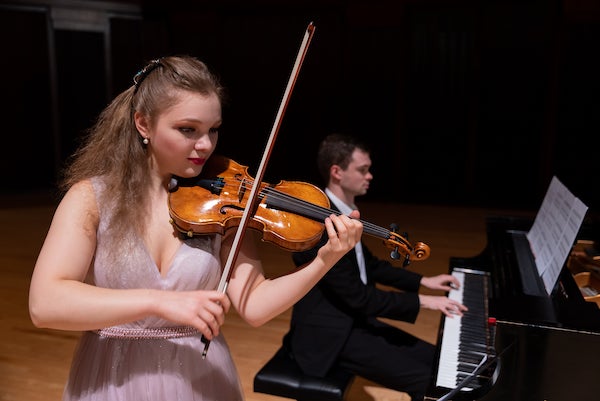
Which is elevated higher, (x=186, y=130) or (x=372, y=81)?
(x=372, y=81)

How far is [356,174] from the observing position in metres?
2.82

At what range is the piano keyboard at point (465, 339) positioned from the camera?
191 centimetres

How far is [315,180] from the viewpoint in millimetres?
8930

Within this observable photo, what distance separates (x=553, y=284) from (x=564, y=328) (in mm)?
375

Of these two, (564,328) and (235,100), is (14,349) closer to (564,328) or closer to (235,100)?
(564,328)

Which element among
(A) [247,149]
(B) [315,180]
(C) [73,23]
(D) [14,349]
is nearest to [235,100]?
(A) [247,149]

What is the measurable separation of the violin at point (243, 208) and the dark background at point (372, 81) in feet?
21.8

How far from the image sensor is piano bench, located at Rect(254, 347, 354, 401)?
2.43m

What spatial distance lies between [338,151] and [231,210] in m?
1.39

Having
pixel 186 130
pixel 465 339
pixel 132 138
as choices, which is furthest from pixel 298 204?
pixel 465 339

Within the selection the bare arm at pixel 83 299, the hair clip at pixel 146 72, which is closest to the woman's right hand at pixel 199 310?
the bare arm at pixel 83 299

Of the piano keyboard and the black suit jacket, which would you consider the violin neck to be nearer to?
the piano keyboard

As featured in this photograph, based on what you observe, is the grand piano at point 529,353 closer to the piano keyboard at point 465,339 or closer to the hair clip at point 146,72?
the piano keyboard at point 465,339

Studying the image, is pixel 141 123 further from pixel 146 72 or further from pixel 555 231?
pixel 555 231
